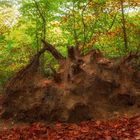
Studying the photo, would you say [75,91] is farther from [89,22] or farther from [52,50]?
[89,22]

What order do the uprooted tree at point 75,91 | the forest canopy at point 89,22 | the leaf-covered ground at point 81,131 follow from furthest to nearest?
the forest canopy at point 89,22
the uprooted tree at point 75,91
the leaf-covered ground at point 81,131

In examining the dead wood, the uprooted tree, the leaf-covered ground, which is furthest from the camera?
the dead wood

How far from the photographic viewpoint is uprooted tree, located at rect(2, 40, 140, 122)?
834 cm

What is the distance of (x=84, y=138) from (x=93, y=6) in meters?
12.3

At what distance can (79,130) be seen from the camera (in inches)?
285

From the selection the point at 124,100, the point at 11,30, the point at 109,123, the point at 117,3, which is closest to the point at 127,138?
the point at 109,123

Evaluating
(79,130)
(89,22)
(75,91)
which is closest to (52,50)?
(75,91)

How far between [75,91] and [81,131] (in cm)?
164

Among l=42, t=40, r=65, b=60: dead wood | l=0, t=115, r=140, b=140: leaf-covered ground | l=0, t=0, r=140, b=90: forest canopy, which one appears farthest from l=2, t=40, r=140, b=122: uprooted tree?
l=0, t=0, r=140, b=90: forest canopy

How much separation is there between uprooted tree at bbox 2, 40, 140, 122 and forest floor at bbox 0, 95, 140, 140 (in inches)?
12.3

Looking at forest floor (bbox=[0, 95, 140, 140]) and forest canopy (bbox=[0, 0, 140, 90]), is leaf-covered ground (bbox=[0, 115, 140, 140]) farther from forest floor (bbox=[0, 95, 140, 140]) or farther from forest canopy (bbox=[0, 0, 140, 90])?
forest canopy (bbox=[0, 0, 140, 90])

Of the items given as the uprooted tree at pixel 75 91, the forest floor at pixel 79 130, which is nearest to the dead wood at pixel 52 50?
the uprooted tree at pixel 75 91

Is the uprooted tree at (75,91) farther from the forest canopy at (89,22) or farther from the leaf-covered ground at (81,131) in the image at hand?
the forest canopy at (89,22)

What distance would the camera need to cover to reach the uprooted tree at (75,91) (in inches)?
328
